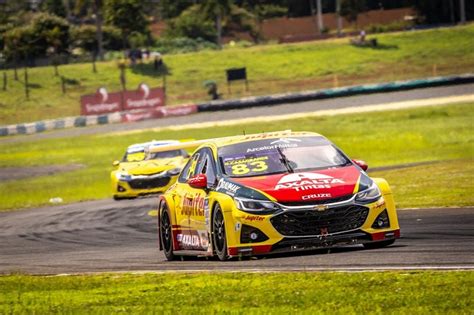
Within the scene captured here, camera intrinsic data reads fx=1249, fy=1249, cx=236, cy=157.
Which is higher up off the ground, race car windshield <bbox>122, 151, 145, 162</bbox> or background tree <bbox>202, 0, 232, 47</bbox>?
background tree <bbox>202, 0, 232, 47</bbox>

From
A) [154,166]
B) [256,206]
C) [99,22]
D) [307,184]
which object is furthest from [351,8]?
[256,206]

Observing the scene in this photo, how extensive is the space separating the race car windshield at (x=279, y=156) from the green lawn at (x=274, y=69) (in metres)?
57.3

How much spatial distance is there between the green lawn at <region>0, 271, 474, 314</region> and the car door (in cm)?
182

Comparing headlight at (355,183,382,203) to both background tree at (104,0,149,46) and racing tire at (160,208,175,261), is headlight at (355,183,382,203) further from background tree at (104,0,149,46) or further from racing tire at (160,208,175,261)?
background tree at (104,0,149,46)

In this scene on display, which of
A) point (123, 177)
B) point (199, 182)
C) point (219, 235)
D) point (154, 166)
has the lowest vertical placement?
point (123, 177)

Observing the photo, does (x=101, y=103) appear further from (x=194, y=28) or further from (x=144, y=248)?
(x=194, y=28)

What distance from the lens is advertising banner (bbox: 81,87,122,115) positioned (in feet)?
214

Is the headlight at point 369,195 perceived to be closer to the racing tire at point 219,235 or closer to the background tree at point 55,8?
the racing tire at point 219,235

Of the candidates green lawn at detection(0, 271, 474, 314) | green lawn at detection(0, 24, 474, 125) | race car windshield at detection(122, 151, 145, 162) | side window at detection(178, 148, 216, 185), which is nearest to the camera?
green lawn at detection(0, 271, 474, 314)

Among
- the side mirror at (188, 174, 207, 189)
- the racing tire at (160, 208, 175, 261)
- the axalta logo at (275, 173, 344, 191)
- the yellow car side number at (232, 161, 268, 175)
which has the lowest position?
the racing tire at (160, 208, 175, 261)

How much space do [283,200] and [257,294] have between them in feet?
9.03

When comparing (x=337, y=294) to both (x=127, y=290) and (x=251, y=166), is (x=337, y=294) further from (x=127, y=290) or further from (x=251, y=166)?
(x=251, y=166)

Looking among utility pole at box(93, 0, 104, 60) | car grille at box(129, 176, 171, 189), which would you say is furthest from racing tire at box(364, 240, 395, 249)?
utility pole at box(93, 0, 104, 60)

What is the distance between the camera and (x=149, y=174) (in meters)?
29.5
